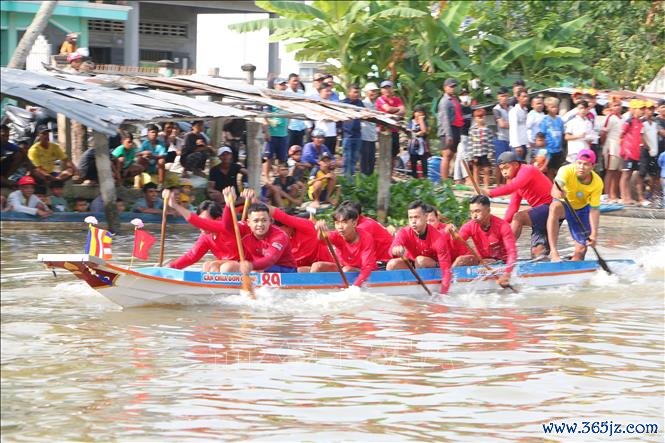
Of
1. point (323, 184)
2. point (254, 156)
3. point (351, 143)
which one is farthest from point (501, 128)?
point (254, 156)

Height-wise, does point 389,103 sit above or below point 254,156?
above

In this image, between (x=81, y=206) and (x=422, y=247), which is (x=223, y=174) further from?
(x=422, y=247)

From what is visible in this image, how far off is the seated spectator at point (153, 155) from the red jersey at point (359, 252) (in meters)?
6.08

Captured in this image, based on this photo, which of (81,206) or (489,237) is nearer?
(489,237)

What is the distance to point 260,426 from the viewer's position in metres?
6.66

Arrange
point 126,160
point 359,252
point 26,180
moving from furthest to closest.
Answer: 1. point 126,160
2. point 26,180
3. point 359,252

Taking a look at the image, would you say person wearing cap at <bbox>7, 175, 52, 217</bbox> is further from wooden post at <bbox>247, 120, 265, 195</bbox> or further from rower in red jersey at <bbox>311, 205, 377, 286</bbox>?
rower in red jersey at <bbox>311, 205, 377, 286</bbox>

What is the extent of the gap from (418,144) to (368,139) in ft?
4.01

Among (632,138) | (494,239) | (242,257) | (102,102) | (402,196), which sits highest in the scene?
(102,102)

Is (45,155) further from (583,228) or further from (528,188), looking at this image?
(583,228)

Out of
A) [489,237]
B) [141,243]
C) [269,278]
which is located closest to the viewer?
[141,243]

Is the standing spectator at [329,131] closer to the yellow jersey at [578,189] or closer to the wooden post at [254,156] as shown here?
the wooden post at [254,156]

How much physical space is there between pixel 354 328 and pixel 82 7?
50.9 feet

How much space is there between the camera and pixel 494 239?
474 inches
